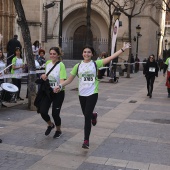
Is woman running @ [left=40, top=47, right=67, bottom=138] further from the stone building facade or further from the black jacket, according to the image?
the stone building facade

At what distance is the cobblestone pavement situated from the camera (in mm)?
5637

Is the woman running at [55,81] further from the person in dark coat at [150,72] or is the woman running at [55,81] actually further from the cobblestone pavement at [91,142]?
the person in dark coat at [150,72]

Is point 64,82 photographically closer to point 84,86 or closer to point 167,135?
point 84,86

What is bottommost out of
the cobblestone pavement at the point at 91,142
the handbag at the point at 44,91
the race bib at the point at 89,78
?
the cobblestone pavement at the point at 91,142

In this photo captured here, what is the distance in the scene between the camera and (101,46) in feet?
137

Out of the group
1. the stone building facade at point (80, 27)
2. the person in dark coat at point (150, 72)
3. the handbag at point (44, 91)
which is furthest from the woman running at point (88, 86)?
the stone building facade at point (80, 27)

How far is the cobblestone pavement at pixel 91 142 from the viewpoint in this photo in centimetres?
564

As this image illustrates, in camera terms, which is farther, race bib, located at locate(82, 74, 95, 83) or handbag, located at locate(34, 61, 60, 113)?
handbag, located at locate(34, 61, 60, 113)

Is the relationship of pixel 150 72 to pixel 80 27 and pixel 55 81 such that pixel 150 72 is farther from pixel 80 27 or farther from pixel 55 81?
pixel 80 27

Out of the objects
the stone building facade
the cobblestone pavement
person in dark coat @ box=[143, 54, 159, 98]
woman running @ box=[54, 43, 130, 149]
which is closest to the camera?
the cobblestone pavement

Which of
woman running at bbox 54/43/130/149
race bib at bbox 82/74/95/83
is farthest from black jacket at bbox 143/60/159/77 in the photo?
race bib at bbox 82/74/95/83

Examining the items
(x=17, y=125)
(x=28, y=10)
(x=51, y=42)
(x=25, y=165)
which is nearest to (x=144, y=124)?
(x=17, y=125)

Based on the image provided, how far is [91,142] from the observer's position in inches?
274

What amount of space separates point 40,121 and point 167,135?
10.3 ft
